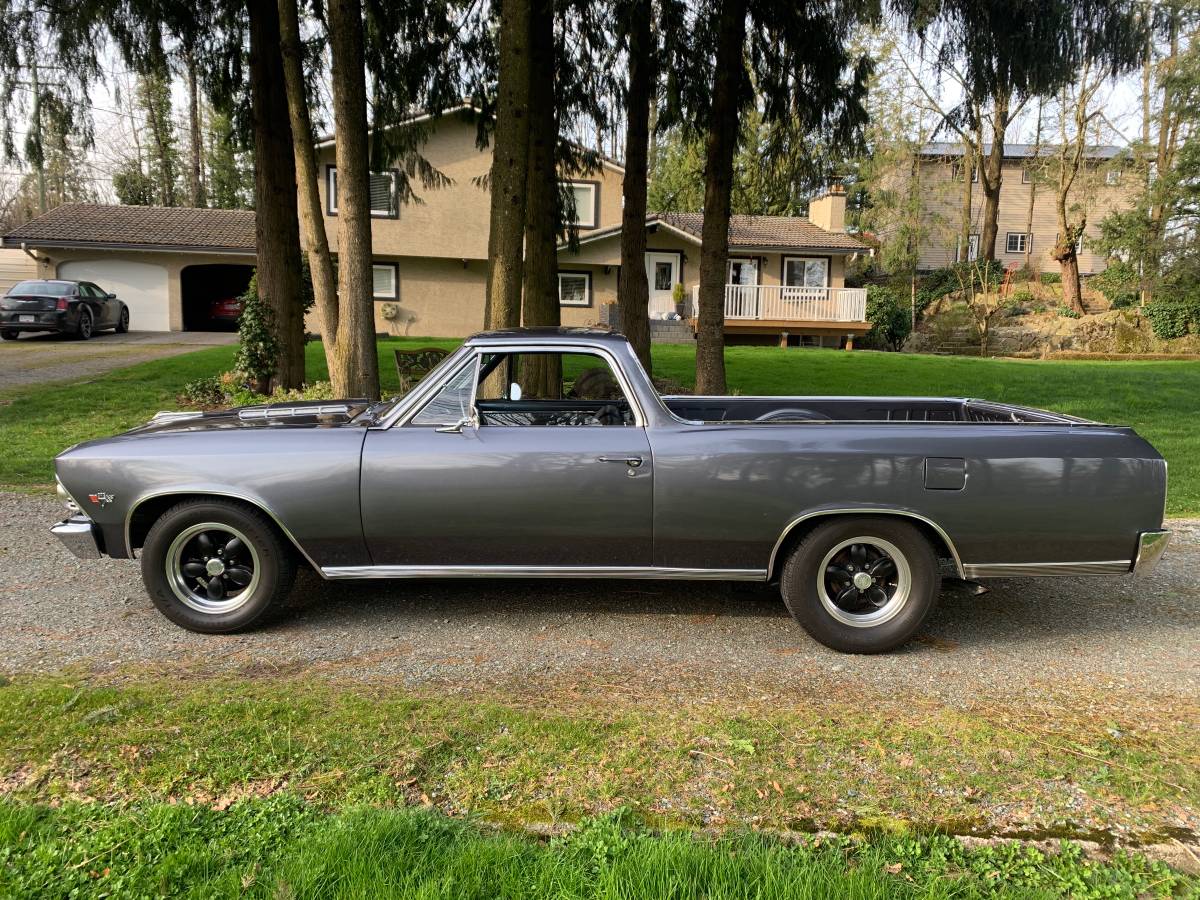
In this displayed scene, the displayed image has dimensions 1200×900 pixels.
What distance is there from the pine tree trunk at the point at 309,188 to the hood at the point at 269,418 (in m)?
4.29

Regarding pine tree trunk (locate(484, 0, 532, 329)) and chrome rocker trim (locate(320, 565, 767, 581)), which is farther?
pine tree trunk (locate(484, 0, 532, 329))

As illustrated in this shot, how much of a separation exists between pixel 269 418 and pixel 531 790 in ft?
9.36

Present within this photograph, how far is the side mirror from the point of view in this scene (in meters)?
4.43

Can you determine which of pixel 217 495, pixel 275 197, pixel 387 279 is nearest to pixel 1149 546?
pixel 217 495

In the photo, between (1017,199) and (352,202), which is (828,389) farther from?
(1017,199)

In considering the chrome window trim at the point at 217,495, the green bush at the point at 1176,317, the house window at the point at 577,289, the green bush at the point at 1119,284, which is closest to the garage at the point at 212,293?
the house window at the point at 577,289

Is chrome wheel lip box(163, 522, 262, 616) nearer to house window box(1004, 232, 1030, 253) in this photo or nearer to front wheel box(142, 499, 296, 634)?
front wheel box(142, 499, 296, 634)

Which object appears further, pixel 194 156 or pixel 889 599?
pixel 194 156

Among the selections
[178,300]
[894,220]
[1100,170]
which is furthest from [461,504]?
[1100,170]

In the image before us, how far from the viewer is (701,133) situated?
13.0 meters

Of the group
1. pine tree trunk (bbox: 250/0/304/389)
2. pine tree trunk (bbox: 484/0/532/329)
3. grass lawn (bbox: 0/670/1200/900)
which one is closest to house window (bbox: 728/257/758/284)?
pine tree trunk (bbox: 250/0/304/389)

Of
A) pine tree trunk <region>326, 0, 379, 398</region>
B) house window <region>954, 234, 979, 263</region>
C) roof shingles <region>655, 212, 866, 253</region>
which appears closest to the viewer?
pine tree trunk <region>326, 0, 379, 398</region>

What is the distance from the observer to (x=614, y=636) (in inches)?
181

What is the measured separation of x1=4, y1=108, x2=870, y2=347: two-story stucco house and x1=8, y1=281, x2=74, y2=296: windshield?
Answer: 5589mm
